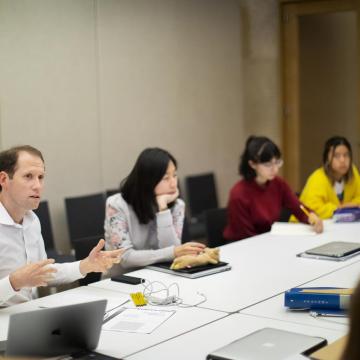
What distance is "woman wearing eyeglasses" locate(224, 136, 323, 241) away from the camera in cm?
457

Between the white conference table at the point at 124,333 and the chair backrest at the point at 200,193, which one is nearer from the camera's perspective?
the white conference table at the point at 124,333

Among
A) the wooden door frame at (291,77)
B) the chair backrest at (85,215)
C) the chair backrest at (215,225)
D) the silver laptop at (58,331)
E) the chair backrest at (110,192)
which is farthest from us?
the wooden door frame at (291,77)

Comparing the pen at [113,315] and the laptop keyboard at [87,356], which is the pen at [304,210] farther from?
the laptop keyboard at [87,356]

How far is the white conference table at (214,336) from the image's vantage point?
7.13 ft

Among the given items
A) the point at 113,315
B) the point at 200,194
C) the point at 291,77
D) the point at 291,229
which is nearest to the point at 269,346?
the point at 113,315

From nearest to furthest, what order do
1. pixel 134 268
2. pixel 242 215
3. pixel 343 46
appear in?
1. pixel 134 268
2. pixel 242 215
3. pixel 343 46

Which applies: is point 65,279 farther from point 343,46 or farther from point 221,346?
point 343,46

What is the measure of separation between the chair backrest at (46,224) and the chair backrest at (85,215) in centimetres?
28

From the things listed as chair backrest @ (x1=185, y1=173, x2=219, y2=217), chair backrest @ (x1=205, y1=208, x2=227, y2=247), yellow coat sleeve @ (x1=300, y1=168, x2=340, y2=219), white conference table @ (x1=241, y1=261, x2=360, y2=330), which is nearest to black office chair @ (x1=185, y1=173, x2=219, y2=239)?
chair backrest @ (x1=185, y1=173, x2=219, y2=217)

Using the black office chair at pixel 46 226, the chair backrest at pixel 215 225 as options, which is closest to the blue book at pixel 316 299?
the chair backrest at pixel 215 225

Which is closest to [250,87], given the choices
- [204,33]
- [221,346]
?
[204,33]

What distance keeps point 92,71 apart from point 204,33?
63.2 inches

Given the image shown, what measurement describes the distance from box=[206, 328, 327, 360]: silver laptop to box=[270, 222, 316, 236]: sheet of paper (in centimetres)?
206

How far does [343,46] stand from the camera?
8148 millimetres
